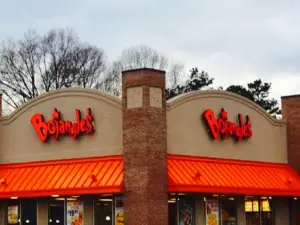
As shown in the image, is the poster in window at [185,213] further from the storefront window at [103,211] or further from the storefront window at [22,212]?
the storefront window at [22,212]

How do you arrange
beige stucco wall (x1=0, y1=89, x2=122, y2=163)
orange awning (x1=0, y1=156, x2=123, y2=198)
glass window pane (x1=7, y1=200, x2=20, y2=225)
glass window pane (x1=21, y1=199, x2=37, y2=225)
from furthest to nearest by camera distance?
glass window pane (x1=7, y1=200, x2=20, y2=225) → glass window pane (x1=21, y1=199, x2=37, y2=225) → beige stucco wall (x1=0, y1=89, x2=122, y2=163) → orange awning (x1=0, y1=156, x2=123, y2=198)

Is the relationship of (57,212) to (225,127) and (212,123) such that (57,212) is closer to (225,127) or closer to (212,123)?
(212,123)

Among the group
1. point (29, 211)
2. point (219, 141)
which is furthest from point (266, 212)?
point (29, 211)

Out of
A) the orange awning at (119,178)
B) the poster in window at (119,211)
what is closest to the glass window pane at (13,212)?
the orange awning at (119,178)

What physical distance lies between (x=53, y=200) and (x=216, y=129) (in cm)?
832

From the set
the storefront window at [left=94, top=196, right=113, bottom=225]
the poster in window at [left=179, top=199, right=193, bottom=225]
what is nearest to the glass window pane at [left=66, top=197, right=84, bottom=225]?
the storefront window at [left=94, top=196, right=113, bottom=225]

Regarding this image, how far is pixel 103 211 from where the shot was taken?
3491 centimetres

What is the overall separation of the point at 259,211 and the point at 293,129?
5222mm

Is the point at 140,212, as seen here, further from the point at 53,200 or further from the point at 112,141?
the point at 53,200

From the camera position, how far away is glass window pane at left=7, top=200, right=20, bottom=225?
1491 inches

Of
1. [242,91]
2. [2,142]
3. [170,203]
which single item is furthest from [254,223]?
[242,91]

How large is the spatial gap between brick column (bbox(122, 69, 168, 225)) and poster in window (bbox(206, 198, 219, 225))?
3.74 meters

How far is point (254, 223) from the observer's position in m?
38.7

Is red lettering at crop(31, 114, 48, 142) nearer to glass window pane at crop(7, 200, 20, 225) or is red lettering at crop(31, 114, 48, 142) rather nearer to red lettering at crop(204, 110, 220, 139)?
glass window pane at crop(7, 200, 20, 225)
